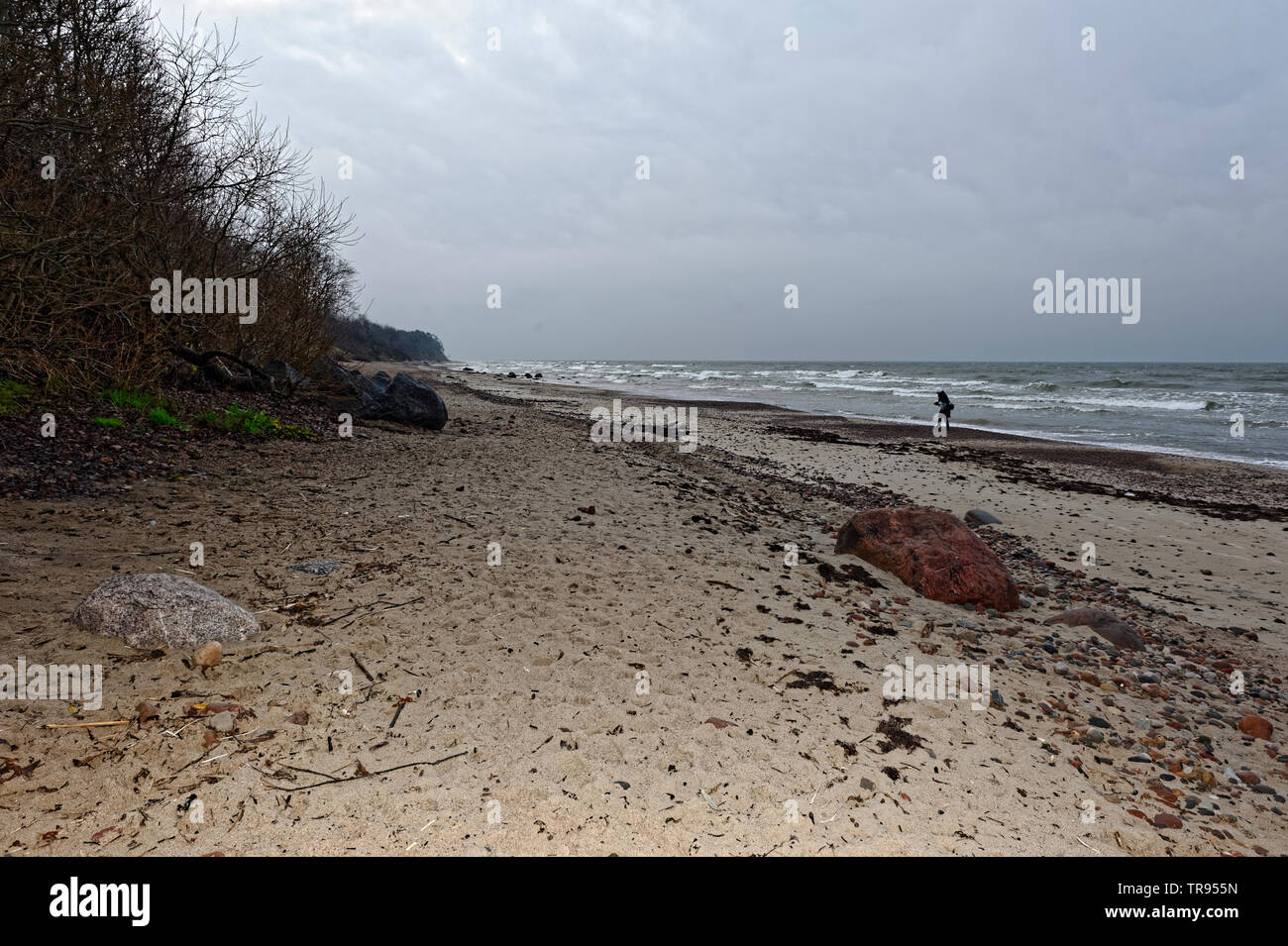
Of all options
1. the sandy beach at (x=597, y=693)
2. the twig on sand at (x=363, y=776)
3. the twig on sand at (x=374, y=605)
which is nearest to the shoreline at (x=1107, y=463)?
Answer: the sandy beach at (x=597, y=693)

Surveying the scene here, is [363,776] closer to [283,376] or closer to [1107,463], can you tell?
[283,376]

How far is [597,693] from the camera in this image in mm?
4047

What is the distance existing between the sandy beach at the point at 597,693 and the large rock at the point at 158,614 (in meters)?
0.11

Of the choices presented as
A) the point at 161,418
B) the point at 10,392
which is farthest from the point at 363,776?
the point at 161,418

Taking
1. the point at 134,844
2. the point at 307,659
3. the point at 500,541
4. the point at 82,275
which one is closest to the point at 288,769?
the point at 134,844

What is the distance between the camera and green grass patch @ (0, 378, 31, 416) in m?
7.98

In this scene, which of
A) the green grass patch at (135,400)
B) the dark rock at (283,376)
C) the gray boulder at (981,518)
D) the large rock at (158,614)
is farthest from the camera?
the dark rock at (283,376)

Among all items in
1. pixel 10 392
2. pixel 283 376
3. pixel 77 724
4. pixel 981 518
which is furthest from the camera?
pixel 283 376

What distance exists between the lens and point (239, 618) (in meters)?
4.32

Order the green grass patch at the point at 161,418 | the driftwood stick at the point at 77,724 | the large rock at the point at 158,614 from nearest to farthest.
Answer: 1. the driftwood stick at the point at 77,724
2. the large rock at the point at 158,614
3. the green grass patch at the point at 161,418

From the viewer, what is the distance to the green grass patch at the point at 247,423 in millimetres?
10477

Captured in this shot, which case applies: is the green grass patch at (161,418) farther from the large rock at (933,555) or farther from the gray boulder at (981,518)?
the gray boulder at (981,518)

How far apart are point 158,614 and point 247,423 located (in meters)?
7.85

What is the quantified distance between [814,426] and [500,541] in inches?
784
